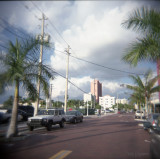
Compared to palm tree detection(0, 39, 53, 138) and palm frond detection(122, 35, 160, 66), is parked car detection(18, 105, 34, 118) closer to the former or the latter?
palm tree detection(0, 39, 53, 138)

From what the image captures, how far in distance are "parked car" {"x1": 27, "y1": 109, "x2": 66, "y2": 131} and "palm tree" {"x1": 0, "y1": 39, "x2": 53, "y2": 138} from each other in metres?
3.68

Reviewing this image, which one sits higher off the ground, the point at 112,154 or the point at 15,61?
the point at 15,61

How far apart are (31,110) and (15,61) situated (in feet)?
54.3

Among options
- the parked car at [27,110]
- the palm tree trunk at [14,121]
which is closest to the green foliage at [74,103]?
the parked car at [27,110]

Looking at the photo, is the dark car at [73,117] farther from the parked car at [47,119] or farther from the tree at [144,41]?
the tree at [144,41]

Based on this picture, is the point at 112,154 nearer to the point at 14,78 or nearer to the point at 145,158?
the point at 145,158

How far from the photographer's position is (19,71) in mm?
9164

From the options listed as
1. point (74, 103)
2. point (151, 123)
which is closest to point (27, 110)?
point (151, 123)

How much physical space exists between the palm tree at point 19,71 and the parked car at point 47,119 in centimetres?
368

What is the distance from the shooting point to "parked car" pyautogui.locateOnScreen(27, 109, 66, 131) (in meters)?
13.2

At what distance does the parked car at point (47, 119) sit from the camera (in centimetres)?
1316

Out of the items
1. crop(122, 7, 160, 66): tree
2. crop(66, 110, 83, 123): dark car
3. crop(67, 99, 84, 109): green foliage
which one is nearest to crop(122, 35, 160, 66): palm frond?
crop(122, 7, 160, 66): tree

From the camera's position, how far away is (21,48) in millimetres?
9766

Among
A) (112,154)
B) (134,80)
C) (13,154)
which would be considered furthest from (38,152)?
(134,80)
